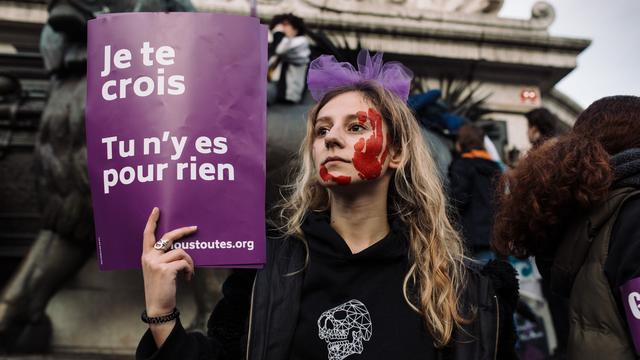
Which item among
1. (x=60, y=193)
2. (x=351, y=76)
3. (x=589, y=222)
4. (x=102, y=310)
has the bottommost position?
(x=102, y=310)

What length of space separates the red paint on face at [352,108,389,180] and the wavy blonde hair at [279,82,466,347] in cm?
5

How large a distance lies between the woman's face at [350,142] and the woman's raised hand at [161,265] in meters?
0.45

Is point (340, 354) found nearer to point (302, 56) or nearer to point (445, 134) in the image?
point (302, 56)

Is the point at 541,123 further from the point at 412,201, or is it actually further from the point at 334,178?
the point at 334,178

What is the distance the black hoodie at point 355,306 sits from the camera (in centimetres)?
143

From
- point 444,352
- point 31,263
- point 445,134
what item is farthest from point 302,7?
point 444,352

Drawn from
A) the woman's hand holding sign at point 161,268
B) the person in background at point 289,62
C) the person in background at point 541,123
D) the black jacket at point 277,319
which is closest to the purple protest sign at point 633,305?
the black jacket at point 277,319

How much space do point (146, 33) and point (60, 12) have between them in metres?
2.82

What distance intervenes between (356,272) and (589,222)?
64 cm

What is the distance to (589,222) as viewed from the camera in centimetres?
158

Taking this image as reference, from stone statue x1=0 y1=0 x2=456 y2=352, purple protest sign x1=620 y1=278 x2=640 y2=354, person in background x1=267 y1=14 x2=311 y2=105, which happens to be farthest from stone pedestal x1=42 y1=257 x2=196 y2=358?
purple protest sign x1=620 y1=278 x2=640 y2=354

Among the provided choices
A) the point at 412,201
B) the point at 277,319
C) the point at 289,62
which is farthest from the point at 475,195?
the point at 277,319

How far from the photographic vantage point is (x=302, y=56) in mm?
4801

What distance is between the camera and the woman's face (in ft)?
5.34
